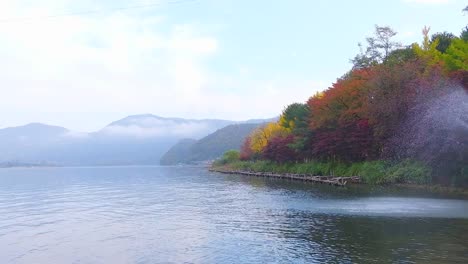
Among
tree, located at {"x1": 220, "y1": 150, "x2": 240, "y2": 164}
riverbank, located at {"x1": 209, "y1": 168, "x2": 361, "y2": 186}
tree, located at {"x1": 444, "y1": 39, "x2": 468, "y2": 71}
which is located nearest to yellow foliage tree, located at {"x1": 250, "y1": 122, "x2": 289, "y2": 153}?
riverbank, located at {"x1": 209, "y1": 168, "x2": 361, "y2": 186}

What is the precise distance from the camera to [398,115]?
48344 millimetres

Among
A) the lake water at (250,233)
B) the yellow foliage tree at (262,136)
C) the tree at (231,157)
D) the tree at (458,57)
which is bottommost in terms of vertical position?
the lake water at (250,233)

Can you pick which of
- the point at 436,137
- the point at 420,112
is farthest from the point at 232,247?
the point at 420,112

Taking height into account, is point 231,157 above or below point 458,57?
below

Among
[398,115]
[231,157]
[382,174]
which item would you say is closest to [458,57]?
[398,115]

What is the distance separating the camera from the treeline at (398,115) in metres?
38.5

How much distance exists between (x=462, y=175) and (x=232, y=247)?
27917 millimetres

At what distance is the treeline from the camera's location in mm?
38531

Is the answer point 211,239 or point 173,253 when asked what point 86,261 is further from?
Result: point 211,239

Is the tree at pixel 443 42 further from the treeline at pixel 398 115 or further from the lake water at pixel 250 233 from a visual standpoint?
the lake water at pixel 250 233

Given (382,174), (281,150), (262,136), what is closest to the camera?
(382,174)

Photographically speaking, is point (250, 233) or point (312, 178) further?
point (312, 178)

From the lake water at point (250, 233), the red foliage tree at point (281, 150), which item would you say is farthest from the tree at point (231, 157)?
the lake water at point (250, 233)

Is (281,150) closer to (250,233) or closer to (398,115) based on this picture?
(398,115)
